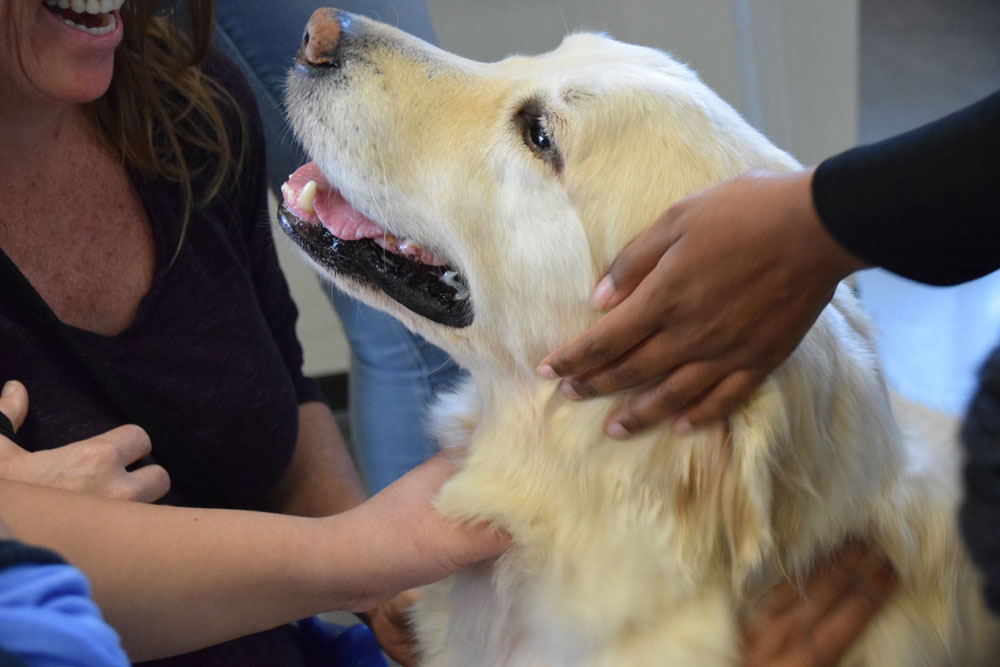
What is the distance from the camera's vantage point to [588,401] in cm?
96

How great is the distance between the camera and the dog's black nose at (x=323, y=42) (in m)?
1.04

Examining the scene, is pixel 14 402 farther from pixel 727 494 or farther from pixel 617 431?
pixel 727 494

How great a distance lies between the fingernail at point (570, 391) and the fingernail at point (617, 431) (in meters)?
0.04

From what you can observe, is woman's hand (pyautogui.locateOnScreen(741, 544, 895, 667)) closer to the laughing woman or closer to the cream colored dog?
the cream colored dog

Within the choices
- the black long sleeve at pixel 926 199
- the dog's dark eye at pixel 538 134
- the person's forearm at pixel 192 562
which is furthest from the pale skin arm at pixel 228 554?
the black long sleeve at pixel 926 199

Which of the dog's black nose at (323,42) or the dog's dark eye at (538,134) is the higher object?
the dog's black nose at (323,42)

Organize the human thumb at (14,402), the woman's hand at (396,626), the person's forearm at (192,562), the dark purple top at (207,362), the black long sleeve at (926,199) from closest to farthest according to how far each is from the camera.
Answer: the black long sleeve at (926,199)
the person's forearm at (192,562)
the human thumb at (14,402)
the dark purple top at (207,362)
the woman's hand at (396,626)

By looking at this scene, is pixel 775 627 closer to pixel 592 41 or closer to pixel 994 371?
pixel 994 371

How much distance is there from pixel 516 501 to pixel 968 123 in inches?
21.5

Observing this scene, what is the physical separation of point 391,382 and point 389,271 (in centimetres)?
57

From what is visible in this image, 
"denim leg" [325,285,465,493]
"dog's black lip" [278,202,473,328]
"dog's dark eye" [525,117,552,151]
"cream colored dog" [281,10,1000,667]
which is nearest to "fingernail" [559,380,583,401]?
"cream colored dog" [281,10,1000,667]

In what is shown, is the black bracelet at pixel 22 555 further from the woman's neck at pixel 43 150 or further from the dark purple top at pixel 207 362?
the woman's neck at pixel 43 150

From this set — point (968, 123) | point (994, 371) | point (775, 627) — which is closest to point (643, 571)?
point (775, 627)

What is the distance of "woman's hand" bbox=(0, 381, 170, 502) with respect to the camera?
34.9 inches
